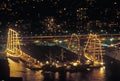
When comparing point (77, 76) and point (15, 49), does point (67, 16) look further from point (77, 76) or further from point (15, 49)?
point (77, 76)

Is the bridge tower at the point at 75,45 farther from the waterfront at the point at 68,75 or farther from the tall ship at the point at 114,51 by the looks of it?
the waterfront at the point at 68,75

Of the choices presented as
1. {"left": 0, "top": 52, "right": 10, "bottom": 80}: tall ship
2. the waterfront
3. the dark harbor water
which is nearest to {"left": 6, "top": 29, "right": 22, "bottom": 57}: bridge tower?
the dark harbor water

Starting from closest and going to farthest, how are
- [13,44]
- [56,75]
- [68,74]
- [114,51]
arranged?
[56,75]
[68,74]
[13,44]
[114,51]

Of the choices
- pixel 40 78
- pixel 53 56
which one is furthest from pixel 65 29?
pixel 40 78

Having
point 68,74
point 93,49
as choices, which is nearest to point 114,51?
point 93,49

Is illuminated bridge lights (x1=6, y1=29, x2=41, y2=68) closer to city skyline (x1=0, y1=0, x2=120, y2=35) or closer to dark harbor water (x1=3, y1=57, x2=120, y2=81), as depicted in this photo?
dark harbor water (x1=3, y1=57, x2=120, y2=81)

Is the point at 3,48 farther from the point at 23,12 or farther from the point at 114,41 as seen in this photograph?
the point at 114,41

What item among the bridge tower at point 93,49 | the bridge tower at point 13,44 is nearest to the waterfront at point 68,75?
the bridge tower at point 13,44
